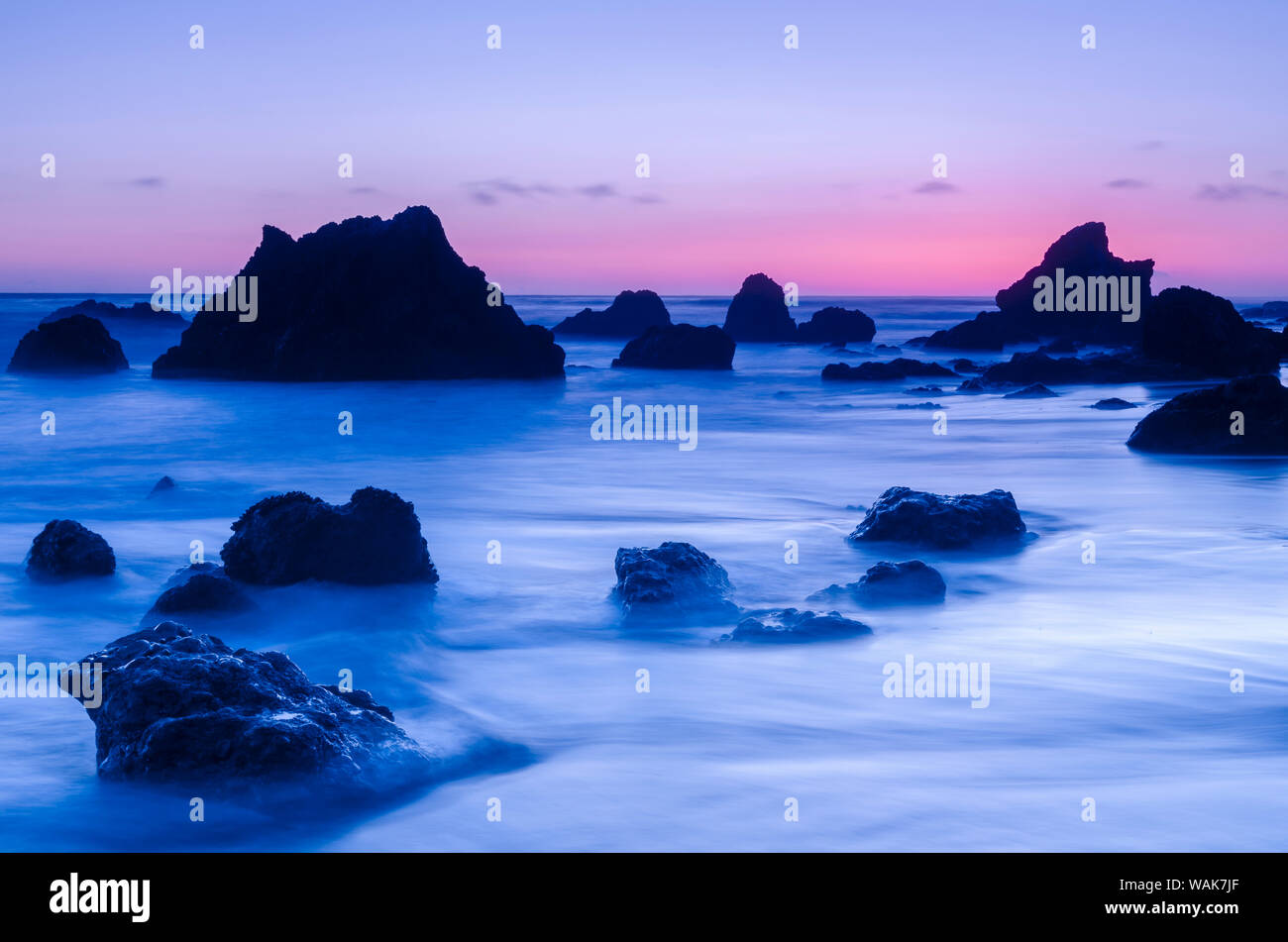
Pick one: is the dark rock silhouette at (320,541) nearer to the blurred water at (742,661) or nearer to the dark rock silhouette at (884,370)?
the blurred water at (742,661)

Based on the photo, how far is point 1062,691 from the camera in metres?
6.00

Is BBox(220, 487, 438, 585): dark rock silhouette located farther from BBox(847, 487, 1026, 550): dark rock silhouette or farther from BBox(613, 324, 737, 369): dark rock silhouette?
BBox(613, 324, 737, 369): dark rock silhouette

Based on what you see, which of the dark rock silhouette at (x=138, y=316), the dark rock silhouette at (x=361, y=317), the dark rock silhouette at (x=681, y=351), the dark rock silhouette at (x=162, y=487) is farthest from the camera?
the dark rock silhouette at (x=138, y=316)

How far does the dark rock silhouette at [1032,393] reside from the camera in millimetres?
28500

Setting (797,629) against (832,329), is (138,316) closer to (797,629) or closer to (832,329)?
(832,329)

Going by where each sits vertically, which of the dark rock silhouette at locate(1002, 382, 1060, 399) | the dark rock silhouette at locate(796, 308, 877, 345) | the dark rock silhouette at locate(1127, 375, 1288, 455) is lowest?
the dark rock silhouette at locate(1127, 375, 1288, 455)

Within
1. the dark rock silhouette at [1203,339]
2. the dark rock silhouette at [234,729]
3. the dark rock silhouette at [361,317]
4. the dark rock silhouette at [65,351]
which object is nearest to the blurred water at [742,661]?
the dark rock silhouette at [234,729]

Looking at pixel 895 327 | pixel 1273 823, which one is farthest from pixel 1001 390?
pixel 895 327

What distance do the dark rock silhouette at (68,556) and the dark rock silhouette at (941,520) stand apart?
619 centimetres

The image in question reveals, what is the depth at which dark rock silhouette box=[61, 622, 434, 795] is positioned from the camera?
14.2ft

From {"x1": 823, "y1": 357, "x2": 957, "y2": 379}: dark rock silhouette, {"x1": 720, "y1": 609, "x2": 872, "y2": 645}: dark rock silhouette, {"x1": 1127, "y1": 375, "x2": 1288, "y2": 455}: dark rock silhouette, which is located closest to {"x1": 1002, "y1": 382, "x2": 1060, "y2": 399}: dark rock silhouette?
{"x1": 823, "y1": 357, "x2": 957, "y2": 379}: dark rock silhouette

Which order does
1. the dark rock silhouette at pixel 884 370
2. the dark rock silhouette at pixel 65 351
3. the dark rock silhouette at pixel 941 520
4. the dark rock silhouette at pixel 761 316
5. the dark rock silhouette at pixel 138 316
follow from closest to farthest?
1. the dark rock silhouette at pixel 941 520
2. the dark rock silhouette at pixel 65 351
3. the dark rock silhouette at pixel 884 370
4. the dark rock silhouette at pixel 138 316
5. the dark rock silhouette at pixel 761 316

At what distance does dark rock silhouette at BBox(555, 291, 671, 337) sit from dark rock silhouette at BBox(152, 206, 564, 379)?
30.1 meters

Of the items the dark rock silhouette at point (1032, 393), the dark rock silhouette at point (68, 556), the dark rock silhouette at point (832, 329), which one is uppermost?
the dark rock silhouette at point (832, 329)
